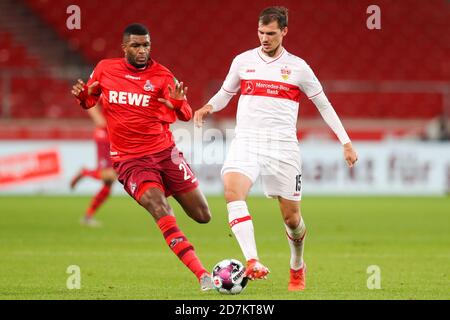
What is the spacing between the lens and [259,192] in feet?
72.4

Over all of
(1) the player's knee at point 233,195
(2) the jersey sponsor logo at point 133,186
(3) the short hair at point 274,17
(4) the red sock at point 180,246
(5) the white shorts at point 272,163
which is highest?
(3) the short hair at point 274,17

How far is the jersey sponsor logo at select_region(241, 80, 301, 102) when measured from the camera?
828cm

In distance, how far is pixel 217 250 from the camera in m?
11.9

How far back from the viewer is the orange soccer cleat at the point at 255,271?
24.9ft

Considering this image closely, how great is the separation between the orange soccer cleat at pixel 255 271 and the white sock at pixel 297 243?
842 millimetres

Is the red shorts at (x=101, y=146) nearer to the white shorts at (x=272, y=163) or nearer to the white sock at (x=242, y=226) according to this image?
the white shorts at (x=272, y=163)

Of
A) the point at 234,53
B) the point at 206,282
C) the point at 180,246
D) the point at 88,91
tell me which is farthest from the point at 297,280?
the point at 234,53

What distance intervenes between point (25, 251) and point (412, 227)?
20.7ft

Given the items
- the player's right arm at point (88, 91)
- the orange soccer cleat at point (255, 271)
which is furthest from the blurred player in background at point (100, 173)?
the orange soccer cleat at point (255, 271)

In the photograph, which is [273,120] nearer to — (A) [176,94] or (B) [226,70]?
(A) [176,94]

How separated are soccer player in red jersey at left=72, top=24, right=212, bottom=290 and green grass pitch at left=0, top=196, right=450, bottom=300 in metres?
0.91

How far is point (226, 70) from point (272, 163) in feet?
56.9
